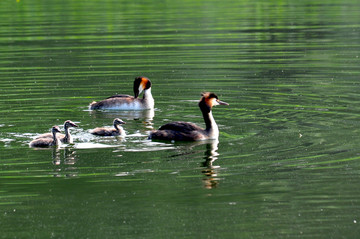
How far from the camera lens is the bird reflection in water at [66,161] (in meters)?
12.5

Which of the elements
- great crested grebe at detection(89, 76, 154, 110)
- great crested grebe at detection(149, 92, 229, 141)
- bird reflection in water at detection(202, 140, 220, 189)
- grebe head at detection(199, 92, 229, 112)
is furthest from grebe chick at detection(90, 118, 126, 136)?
great crested grebe at detection(89, 76, 154, 110)

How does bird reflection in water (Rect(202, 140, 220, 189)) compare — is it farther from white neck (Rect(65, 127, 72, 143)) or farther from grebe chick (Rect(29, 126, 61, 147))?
grebe chick (Rect(29, 126, 61, 147))

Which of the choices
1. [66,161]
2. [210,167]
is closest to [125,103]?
[66,161]

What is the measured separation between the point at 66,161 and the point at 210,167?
2.20 meters

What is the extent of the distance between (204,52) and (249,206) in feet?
58.7

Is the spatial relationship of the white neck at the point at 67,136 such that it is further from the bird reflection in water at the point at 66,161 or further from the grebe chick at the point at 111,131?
the grebe chick at the point at 111,131

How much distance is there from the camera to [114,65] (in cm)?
2561

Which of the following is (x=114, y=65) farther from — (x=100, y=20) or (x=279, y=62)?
(x=100, y=20)

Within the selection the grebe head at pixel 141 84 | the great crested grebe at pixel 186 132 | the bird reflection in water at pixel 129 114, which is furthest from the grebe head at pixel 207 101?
the grebe head at pixel 141 84

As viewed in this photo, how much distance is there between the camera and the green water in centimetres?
1048

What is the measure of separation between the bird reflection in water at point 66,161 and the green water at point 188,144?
2 centimetres

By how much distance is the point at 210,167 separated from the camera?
502 inches

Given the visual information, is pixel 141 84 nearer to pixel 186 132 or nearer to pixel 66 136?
pixel 186 132

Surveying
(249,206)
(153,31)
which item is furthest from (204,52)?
(249,206)
